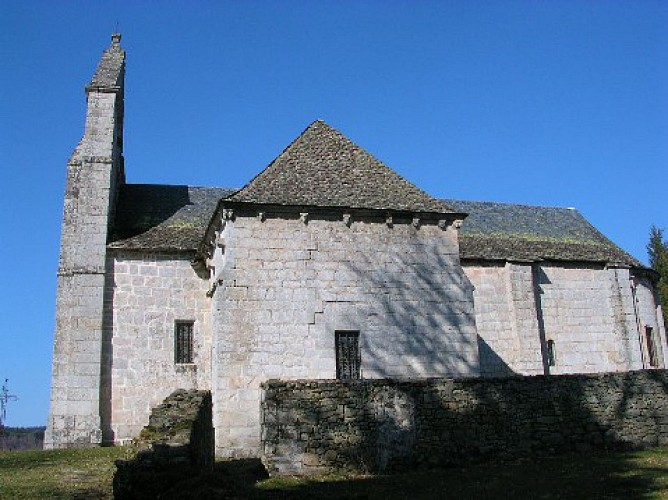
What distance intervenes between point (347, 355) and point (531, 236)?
1320 centimetres

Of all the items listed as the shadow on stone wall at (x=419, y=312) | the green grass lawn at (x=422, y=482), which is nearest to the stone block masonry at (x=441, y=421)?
the green grass lawn at (x=422, y=482)

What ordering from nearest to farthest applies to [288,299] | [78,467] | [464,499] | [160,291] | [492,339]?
[464,499], [78,467], [288,299], [160,291], [492,339]

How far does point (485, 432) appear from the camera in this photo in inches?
480

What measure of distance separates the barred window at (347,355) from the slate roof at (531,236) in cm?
806

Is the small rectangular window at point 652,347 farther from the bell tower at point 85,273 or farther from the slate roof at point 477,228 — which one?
the bell tower at point 85,273

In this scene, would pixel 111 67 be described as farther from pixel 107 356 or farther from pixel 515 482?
pixel 515 482

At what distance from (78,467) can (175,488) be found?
6.24 m

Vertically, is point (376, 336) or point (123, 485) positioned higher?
point (376, 336)

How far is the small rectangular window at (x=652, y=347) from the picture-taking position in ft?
81.2

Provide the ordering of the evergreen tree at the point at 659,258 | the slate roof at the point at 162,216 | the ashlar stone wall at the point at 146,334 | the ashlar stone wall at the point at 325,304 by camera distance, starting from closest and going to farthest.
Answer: the ashlar stone wall at the point at 325,304, the ashlar stone wall at the point at 146,334, the slate roof at the point at 162,216, the evergreen tree at the point at 659,258

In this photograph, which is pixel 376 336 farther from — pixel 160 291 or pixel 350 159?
pixel 160 291

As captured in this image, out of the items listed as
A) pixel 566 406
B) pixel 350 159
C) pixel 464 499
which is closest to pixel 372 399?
pixel 464 499

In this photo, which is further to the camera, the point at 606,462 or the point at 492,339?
the point at 492,339

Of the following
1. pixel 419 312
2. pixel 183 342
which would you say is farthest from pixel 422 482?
pixel 183 342
